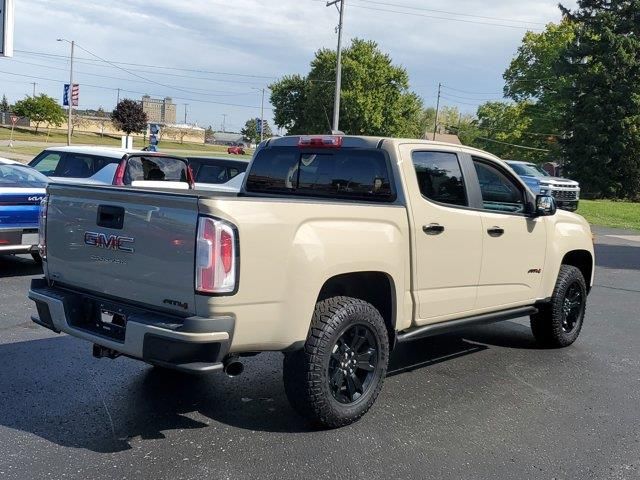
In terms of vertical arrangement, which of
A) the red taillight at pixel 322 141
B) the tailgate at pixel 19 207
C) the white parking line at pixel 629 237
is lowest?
the white parking line at pixel 629 237

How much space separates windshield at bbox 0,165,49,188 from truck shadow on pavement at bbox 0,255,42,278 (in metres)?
1.23

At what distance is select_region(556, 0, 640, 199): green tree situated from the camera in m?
40.2

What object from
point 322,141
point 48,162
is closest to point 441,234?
point 322,141

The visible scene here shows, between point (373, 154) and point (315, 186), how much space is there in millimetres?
593

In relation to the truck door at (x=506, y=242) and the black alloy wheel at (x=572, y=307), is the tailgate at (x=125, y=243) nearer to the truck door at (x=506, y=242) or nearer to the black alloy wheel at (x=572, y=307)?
the truck door at (x=506, y=242)

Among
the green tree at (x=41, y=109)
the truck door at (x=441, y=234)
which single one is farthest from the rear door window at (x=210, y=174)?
the green tree at (x=41, y=109)

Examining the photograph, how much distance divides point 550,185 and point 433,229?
21215 mm

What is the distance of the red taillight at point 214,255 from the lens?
11.7 feet

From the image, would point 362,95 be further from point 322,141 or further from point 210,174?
point 322,141

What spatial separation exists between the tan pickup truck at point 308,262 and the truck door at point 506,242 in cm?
2

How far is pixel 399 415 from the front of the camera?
467 centimetres

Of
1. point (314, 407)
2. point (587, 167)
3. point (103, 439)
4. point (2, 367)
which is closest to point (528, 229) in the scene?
point (314, 407)

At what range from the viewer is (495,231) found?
5.46 m

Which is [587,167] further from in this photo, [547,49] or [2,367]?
[2,367]
